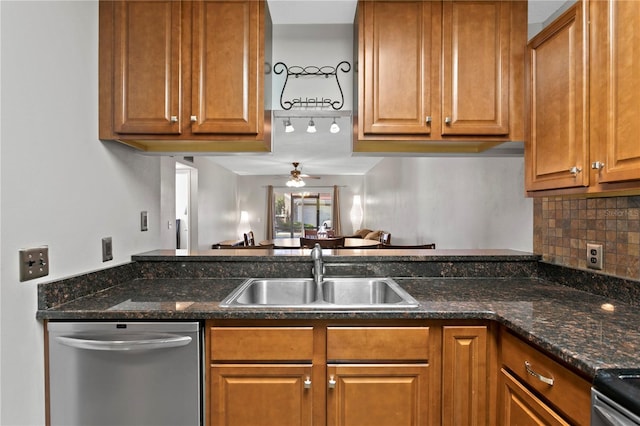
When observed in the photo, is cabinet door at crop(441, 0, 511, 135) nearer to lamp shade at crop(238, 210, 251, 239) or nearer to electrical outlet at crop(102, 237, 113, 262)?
electrical outlet at crop(102, 237, 113, 262)

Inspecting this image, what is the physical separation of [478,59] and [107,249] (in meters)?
1.99

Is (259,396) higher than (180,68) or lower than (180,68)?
lower

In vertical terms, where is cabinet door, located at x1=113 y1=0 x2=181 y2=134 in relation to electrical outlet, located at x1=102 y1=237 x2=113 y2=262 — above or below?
above

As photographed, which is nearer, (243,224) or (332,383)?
(332,383)

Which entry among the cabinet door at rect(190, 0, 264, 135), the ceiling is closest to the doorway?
the ceiling

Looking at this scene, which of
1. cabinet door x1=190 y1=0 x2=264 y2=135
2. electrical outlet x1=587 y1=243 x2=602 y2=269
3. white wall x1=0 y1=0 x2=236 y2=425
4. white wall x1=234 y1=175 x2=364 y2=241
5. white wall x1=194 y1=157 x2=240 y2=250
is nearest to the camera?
white wall x1=0 y1=0 x2=236 y2=425

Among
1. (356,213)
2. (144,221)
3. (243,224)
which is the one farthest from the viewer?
(356,213)

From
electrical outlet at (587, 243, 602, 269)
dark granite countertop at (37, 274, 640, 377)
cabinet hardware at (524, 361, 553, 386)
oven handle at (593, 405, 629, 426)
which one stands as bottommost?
cabinet hardware at (524, 361, 553, 386)

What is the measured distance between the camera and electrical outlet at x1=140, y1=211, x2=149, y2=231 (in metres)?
1.98

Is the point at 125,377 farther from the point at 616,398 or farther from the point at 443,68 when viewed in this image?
the point at 443,68

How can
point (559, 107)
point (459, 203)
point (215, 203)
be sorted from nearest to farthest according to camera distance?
point (559, 107) < point (459, 203) < point (215, 203)

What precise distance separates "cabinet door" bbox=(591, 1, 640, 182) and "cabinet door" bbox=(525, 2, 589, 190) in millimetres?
60

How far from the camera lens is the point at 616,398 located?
0.80 m

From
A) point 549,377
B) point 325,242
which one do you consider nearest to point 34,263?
point 549,377
